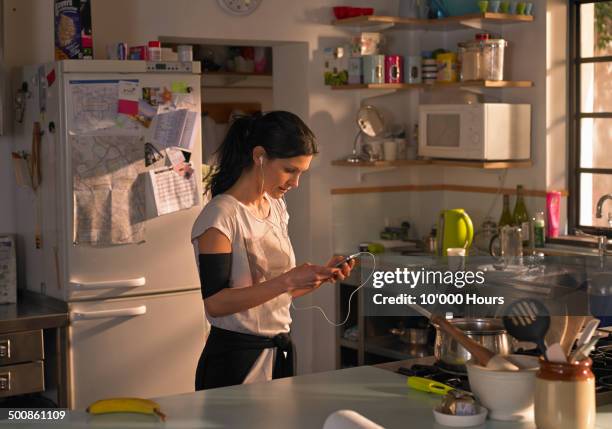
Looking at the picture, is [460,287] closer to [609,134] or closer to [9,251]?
[609,134]

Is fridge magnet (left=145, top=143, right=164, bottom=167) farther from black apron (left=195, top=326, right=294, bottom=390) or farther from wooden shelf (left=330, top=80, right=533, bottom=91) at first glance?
black apron (left=195, top=326, right=294, bottom=390)

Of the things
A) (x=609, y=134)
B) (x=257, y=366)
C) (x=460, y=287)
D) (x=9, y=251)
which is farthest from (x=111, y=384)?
(x=609, y=134)

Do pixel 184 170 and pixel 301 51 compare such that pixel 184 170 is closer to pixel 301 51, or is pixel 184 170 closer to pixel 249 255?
pixel 301 51

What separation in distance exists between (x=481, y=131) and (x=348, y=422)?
3049 mm

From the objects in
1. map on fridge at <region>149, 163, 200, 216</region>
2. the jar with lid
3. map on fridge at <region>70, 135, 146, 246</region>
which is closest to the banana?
the jar with lid

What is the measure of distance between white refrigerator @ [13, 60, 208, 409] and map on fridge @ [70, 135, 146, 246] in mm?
25

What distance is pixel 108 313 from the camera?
4168 mm

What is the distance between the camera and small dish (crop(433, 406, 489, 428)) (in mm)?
2295

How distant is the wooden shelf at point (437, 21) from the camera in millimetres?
4891

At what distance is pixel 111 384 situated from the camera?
421cm

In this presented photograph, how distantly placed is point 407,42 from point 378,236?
104 cm

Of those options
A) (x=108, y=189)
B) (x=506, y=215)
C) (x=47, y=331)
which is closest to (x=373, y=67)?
(x=506, y=215)

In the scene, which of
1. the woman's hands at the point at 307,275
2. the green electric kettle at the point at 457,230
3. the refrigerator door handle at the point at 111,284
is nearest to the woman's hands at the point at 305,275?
the woman's hands at the point at 307,275

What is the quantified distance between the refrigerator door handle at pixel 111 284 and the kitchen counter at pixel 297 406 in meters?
1.58
